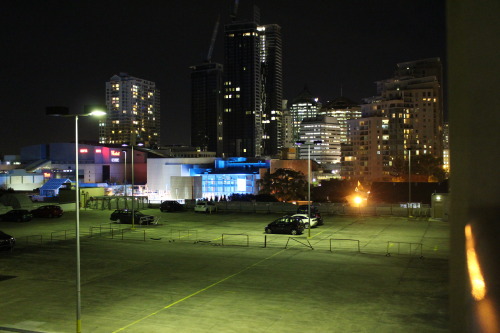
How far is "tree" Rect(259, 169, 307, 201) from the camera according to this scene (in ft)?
268

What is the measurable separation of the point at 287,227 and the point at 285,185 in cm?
4771

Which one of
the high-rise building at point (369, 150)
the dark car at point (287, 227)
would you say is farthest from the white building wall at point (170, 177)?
the high-rise building at point (369, 150)

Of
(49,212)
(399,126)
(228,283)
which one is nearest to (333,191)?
(49,212)

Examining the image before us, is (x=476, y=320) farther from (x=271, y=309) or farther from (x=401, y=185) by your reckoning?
(x=401, y=185)

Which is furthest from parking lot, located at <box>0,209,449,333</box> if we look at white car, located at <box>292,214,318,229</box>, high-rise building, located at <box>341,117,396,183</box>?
high-rise building, located at <box>341,117,396,183</box>

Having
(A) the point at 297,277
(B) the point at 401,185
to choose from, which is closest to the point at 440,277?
(A) the point at 297,277

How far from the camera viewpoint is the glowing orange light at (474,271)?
9.11 ft

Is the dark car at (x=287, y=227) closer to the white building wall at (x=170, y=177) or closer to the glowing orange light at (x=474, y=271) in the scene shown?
the glowing orange light at (x=474, y=271)

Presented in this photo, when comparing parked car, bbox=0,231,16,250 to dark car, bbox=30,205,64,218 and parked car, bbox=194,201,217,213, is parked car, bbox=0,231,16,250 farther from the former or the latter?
parked car, bbox=194,201,217,213

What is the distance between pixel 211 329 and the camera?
13625mm

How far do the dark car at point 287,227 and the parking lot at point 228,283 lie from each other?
1.05 m

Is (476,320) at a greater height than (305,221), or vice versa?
(476,320)

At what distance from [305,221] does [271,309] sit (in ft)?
70.5

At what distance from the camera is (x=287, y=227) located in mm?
34250
